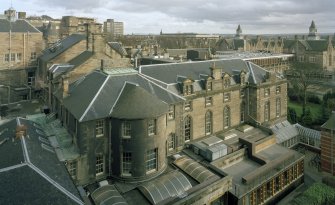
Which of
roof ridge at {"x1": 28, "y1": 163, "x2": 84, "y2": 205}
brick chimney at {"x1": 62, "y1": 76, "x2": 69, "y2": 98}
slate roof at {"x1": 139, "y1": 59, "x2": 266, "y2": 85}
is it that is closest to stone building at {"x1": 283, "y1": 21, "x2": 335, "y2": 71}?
slate roof at {"x1": 139, "y1": 59, "x2": 266, "y2": 85}

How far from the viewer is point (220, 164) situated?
3466cm

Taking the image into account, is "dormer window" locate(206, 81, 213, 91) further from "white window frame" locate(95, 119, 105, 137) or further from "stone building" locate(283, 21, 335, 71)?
"stone building" locate(283, 21, 335, 71)

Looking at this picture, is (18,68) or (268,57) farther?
(268,57)

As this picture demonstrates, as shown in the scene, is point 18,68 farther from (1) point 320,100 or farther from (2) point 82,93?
(1) point 320,100

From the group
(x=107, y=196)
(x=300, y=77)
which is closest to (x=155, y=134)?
(x=107, y=196)

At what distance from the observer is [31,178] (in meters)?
18.5

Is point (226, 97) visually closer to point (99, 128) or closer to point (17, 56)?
point (99, 128)

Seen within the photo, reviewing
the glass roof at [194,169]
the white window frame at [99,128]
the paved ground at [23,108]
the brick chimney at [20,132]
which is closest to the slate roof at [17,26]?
the paved ground at [23,108]

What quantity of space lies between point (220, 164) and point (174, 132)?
669cm

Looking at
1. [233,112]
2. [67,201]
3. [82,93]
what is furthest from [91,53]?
[67,201]

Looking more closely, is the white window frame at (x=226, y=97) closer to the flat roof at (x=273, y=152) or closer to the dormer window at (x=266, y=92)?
the dormer window at (x=266, y=92)

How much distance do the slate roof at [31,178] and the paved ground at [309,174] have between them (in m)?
26.9

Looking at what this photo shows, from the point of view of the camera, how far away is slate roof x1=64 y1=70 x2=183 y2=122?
2823 centimetres

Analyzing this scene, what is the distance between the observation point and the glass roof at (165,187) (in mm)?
26281
